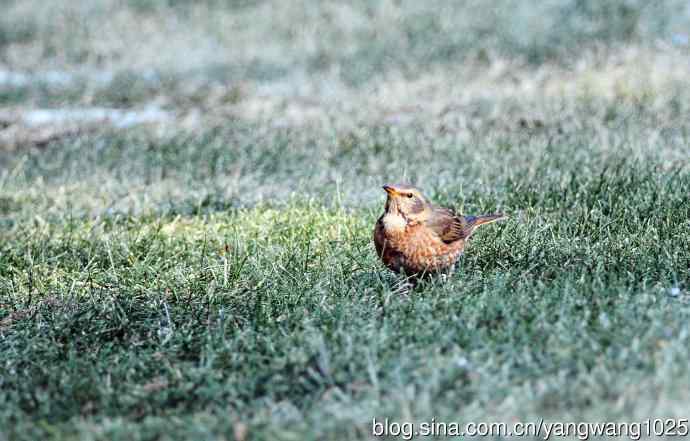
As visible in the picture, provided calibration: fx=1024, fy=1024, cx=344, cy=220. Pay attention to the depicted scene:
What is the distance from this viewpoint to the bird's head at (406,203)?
15.1ft

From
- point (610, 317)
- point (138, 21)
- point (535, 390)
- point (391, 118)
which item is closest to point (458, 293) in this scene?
point (610, 317)

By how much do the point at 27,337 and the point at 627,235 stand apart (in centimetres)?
282

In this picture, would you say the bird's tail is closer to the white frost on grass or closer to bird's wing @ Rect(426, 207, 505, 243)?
bird's wing @ Rect(426, 207, 505, 243)

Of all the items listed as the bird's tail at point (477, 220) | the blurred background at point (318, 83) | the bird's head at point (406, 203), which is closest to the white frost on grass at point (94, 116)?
the blurred background at point (318, 83)

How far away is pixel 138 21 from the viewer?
14391 mm

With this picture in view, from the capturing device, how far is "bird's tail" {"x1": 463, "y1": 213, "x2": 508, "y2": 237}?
4.99m

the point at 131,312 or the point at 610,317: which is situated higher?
the point at 610,317

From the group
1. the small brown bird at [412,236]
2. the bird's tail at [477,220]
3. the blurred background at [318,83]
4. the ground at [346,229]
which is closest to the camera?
the ground at [346,229]

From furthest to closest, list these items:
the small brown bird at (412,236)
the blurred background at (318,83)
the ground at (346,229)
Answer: the blurred background at (318,83) < the small brown bird at (412,236) < the ground at (346,229)

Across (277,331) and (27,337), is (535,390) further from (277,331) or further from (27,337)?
(27,337)

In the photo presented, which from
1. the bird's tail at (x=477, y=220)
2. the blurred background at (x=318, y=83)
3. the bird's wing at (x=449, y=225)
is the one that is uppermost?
the bird's wing at (x=449, y=225)

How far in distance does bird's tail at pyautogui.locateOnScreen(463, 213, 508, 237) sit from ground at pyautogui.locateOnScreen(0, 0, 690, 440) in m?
0.08

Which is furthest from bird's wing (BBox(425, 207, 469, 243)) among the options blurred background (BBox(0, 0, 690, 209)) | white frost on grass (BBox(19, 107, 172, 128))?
white frost on grass (BBox(19, 107, 172, 128))

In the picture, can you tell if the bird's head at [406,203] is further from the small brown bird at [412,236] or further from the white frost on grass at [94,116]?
the white frost on grass at [94,116]
